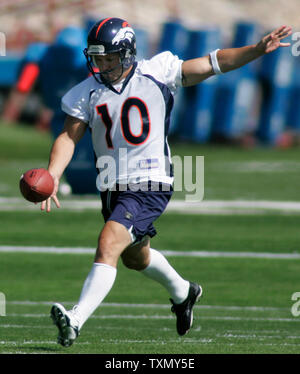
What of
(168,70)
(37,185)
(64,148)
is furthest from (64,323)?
(168,70)

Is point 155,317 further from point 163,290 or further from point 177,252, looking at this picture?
point 177,252

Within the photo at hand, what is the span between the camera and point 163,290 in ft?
30.2

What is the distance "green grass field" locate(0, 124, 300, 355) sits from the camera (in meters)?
6.22

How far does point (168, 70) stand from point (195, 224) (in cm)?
708

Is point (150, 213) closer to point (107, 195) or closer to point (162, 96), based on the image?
point (107, 195)

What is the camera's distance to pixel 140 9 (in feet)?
208

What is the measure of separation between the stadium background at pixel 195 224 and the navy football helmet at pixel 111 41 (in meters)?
1.91

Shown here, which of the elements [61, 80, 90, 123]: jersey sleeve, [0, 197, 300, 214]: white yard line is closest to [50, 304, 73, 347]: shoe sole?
[61, 80, 90, 123]: jersey sleeve

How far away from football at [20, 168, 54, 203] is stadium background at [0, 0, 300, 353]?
96 centimetres

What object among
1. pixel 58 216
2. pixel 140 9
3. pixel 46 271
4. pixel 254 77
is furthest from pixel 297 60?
pixel 140 9

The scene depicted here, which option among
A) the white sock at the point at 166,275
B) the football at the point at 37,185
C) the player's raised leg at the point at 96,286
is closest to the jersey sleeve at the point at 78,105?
the football at the point at 37,185

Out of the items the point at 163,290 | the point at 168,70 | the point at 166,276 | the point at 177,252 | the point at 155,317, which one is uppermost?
the point at 168,70

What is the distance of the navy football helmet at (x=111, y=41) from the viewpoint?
242 inches

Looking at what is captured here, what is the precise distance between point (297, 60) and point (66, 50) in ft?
55.3
